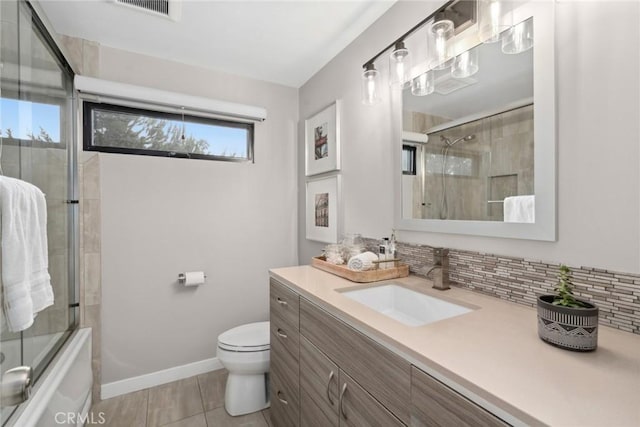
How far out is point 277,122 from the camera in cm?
263

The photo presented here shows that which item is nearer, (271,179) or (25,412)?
(25,412)

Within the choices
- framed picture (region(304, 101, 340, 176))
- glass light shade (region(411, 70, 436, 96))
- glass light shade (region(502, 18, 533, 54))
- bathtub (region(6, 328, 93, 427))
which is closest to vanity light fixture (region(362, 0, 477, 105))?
glass light shade (region(411, 70, 436, 96))

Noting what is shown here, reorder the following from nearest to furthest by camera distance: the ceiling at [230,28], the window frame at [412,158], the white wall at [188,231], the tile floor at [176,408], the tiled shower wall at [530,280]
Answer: the tiled shower wall at [530,280] → the window frame at [412,158] → the ceiling at [230,28] → the tile floor at [176,408] → the white wall at [188,231]

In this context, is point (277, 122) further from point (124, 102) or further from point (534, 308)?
point (534, 308)

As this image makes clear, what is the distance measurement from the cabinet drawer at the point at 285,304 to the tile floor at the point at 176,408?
754 mm

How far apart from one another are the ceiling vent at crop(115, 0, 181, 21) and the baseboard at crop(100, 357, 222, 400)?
2357mm

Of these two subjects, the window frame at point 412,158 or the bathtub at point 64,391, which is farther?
the window frame at point 412,158

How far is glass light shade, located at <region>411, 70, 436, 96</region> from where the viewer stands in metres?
1.40

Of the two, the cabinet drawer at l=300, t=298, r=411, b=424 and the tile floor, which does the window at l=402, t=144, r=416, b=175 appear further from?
the tile floor

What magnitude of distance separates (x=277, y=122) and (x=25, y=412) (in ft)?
7.57

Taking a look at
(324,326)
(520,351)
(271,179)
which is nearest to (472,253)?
(520,351)

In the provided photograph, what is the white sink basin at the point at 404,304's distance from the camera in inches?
47.3

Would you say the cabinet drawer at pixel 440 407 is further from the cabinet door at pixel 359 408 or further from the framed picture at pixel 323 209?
the framed picture at pixel 323 209

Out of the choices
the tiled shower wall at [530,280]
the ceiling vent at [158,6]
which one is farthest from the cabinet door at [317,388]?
the ceiling vent at [158,6]
